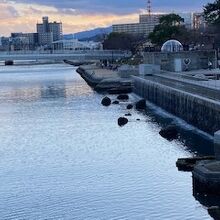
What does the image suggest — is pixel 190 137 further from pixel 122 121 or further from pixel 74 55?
pixel 74 55

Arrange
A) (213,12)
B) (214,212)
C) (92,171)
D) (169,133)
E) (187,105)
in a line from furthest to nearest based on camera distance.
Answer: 1. (213,12)
2. (187,105)
3. (169,133)
4. (92,171)
5. (214,212)

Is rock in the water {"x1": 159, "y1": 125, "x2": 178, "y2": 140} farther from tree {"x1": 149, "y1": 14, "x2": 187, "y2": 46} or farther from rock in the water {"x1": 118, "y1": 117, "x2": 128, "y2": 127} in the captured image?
tree {"x1": 149, "y1": 14, "x2": 187, "y2": 46}

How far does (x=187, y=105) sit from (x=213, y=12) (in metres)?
25.3

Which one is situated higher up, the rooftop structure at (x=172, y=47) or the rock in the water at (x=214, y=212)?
the rooftop structure at (x=172, y=47)

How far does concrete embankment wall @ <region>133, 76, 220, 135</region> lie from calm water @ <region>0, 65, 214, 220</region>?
1.34 meters

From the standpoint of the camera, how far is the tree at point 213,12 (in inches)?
2182

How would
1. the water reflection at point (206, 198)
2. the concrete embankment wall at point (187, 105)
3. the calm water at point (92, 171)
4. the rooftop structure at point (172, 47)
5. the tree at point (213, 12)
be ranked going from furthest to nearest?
the rooftop structure at point (172, 47)
the tree at point (213, 12)
the concrete embankment wall at point (187, 105)
the calm water at point (92, 171)
the water reflection at point (206, 198)

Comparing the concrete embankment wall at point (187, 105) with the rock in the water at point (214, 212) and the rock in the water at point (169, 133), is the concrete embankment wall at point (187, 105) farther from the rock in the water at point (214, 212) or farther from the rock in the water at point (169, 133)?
the rock in the water at point (214, 212)

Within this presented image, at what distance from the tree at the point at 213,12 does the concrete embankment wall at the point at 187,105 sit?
10.5 meters

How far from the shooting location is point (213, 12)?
187ft

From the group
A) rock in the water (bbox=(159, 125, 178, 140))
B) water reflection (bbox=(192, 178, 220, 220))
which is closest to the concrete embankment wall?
rock in the water (bbox=(159, 125, 178, 140))

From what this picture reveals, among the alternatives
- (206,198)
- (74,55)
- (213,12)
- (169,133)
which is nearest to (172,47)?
(213,12)

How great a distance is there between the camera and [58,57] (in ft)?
385

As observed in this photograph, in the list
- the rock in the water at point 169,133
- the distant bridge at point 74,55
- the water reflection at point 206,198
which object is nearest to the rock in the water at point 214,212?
the water reflection at point 206,198
